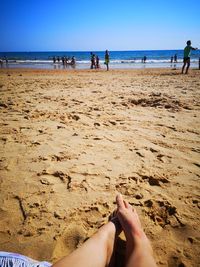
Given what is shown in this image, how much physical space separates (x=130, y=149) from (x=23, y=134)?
1811 millimetres

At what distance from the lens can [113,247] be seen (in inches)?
61.1

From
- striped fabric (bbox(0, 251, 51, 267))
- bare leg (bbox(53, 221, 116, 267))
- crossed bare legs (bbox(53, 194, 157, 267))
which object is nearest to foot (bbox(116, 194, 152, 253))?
crossed bare legs (bbox(53, 194, 157, 267))

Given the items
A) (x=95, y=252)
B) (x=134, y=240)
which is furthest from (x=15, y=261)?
(x=134, y=240)

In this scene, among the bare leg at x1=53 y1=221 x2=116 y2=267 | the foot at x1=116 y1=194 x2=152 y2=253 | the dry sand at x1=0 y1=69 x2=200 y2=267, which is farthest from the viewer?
the dry sand at x1=0 y1=69 x2=200 y2=267

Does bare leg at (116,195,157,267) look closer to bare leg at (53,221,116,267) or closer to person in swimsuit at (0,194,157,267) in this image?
person in swimsuit at (0,194,157,267)

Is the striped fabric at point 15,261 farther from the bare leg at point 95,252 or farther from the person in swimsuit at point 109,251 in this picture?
the bare leg at point 95,252

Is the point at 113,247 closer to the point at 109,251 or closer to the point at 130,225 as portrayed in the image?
the point at 109,251

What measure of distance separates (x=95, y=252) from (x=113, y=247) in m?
0.22

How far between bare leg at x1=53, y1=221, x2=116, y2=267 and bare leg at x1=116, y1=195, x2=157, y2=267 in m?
0.12

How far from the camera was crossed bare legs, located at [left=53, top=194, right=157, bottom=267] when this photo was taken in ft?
4.26

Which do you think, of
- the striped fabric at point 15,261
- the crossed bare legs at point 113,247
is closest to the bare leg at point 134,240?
the crossed bare legs at point 113,247

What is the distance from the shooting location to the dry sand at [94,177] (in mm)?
1703

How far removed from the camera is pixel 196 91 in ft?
20.9

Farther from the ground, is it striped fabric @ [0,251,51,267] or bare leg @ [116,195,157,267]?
striped fabric @ [0,251,51,267]
